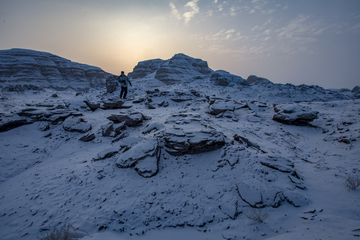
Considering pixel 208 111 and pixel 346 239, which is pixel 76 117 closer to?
pixel 208 111

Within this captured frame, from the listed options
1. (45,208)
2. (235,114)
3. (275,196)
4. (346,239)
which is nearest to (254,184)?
(275,196)

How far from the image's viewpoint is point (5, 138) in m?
6.28

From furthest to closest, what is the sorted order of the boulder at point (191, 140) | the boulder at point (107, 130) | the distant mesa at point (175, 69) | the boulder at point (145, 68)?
the boulder at point (145, 68)
the distant mesa at point (175, 69)
the boulder at point (107, 130)
the boulder at point (191, 140)

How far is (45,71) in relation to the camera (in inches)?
1531

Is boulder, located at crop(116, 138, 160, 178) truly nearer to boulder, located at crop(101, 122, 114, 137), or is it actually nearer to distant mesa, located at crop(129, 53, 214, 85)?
boulder, located at crop(101, 122, 114, 137)

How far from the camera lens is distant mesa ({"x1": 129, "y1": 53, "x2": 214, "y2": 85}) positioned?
37766mm

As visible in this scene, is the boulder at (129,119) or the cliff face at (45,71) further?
the cliff face at (45,71)

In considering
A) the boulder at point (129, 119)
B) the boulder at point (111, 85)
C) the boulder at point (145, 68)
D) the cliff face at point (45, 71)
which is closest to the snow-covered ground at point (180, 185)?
the boulder at point (129, 119)

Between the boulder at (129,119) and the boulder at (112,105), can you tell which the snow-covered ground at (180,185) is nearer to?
the boulder at (129,119)

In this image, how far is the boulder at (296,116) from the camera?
7988 millimetres

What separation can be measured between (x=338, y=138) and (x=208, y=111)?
6527 millimetres

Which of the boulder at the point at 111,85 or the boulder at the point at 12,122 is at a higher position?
the boulder at the point at 111,85

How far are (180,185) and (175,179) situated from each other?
0.27 m

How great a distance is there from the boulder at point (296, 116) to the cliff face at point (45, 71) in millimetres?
46429
